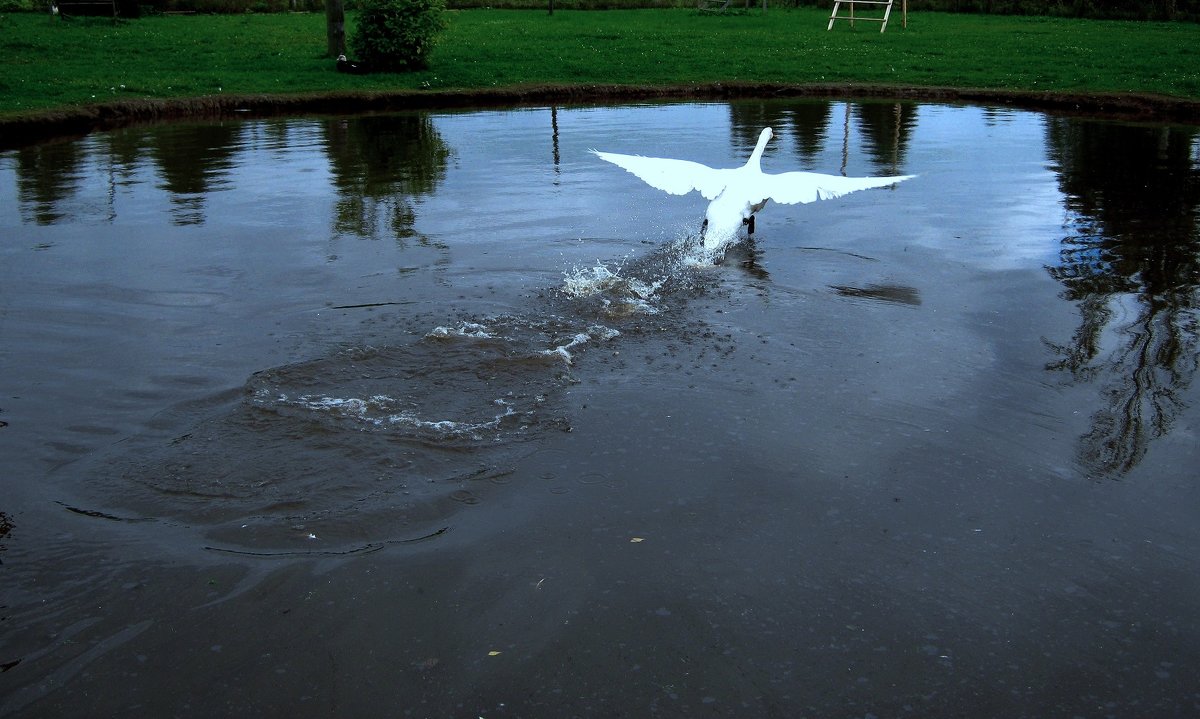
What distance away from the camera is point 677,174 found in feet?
35.6

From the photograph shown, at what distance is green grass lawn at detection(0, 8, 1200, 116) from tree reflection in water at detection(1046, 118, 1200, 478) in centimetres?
889

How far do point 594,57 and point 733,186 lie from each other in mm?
17440

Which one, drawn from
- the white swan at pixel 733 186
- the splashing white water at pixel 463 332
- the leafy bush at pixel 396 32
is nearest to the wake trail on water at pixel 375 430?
the splashing white water at pixel 463 332

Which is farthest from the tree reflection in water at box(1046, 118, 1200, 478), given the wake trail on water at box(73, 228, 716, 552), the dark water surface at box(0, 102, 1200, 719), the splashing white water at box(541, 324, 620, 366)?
the splashing white water at box(541, 324, 620, 366)

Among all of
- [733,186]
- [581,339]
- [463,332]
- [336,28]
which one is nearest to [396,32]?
[336,28]

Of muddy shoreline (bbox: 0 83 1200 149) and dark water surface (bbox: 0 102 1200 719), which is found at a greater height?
muddy shoreline (bbox: 0 83 1200 149)

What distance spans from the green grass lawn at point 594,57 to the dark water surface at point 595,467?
11.6 m

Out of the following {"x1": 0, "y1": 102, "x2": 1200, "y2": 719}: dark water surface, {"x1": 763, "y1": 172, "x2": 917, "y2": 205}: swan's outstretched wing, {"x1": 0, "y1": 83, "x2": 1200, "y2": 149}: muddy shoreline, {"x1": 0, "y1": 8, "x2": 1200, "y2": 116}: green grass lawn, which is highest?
{"x1": 0, "y1": 8, "x2": 1200, "y2": 116}: green grass lawn

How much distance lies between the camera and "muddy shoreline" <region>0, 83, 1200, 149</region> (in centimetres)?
1872

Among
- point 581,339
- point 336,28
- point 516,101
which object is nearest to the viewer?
point 581,339

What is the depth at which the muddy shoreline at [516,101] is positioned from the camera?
18.7 metres

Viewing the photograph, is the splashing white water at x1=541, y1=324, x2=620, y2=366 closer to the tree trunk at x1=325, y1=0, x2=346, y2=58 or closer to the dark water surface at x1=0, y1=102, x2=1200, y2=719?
the dark water surface at x1=0, y1=102, x2=1200, y2=719

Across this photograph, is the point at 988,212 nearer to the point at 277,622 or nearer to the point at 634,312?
A: the point at 634,312

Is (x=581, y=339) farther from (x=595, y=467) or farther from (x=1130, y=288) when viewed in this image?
(x=1130, y=288)
